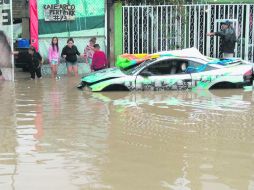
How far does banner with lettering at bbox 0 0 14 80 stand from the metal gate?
13.6 feet

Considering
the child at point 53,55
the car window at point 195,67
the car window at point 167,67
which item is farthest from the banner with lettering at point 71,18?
the car window at point 195,67

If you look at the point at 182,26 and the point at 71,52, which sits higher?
the point at 182,26

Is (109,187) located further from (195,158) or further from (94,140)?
(94,140)

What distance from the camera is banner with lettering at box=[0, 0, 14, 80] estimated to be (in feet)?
51.0

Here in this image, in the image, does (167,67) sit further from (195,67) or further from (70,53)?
(70,53)

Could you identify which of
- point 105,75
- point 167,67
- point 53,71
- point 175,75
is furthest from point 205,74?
point 53,71

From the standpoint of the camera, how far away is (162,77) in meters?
12.8

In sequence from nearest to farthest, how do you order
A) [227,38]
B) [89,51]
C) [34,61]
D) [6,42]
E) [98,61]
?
1. [98,61]
2. [227,38]
3. [6,42]
4. [34,61]
5. [89,51]

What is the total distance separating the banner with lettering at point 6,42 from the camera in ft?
51.0

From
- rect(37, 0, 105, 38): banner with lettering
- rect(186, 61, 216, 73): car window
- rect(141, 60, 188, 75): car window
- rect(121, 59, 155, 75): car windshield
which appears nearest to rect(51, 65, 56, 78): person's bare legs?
rect(37, 0, 105, 38): banner with lettering

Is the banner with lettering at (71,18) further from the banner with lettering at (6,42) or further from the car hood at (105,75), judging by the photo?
the car hood at (105,75)

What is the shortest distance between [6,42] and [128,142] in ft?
31.6

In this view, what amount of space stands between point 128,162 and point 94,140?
1.31 meters

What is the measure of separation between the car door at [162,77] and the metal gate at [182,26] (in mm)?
4814
